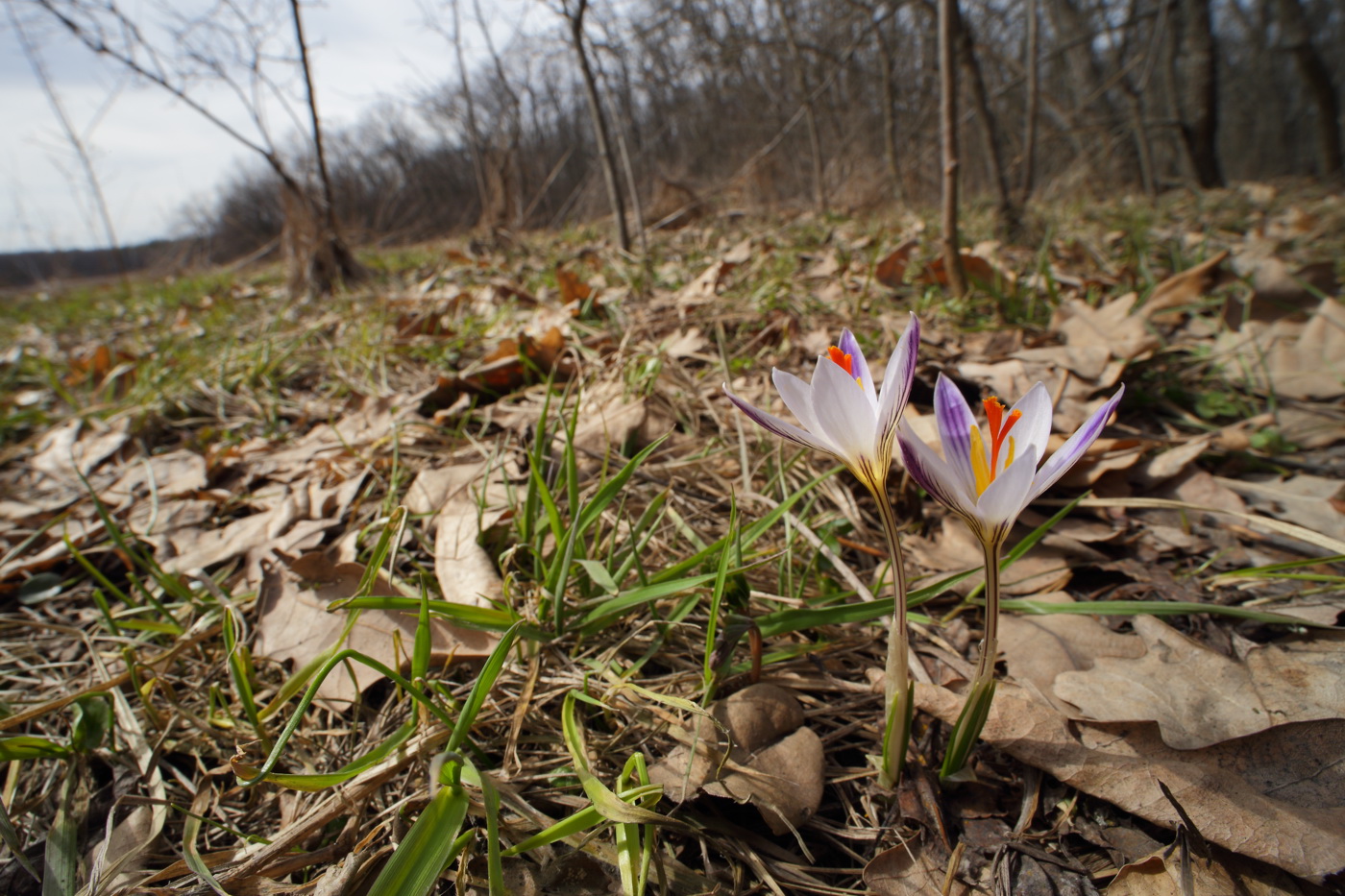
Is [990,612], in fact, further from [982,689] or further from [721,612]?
[721,612]

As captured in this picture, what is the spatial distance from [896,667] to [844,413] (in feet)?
1.05

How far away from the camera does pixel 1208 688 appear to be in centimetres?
90

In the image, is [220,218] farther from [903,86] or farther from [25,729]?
[25,729]

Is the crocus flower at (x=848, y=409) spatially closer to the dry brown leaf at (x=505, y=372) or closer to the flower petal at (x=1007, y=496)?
the flower petal at (x=1007, y=496)

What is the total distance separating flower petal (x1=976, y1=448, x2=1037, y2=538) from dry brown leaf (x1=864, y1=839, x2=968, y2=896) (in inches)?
18.1

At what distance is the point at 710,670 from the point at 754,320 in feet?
5.38

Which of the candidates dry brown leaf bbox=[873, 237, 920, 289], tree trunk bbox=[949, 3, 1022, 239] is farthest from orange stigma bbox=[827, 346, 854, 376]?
tree trunk bbox=[949, 3, 1022, 239]

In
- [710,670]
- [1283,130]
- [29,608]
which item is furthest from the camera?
[1283,130]

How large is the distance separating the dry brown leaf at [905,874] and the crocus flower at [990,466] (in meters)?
0.20

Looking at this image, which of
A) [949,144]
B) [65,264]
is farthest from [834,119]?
[65,264]

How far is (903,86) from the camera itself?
427 inches

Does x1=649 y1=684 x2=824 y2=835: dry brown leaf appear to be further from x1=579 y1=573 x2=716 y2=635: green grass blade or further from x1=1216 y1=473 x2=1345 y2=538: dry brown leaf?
x1=1216 y1=473 x2=1345 y2=538: dry brown leaf

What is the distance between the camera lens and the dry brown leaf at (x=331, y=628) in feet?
3.75

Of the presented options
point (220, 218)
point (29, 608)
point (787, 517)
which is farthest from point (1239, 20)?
point (220, 218)
